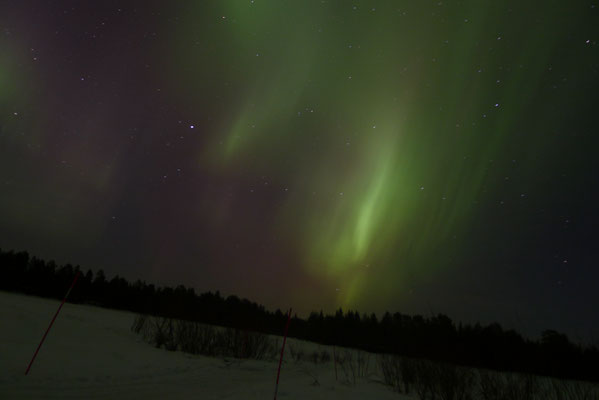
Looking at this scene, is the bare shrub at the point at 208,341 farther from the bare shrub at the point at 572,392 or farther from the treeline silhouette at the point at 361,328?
the bare shrub at the point at 572,392

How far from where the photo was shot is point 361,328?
99000 millimetres

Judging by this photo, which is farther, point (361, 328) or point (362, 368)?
point (361, 328)

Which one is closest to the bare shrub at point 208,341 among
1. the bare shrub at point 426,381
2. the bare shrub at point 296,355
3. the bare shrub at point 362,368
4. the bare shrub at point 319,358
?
the bare shrub at point 296,355

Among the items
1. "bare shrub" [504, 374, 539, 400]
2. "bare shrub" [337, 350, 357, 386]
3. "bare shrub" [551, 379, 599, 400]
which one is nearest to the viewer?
"bare shrub" [551, 379, 599, 400]

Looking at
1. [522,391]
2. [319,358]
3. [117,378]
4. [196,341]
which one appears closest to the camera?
[117,378]

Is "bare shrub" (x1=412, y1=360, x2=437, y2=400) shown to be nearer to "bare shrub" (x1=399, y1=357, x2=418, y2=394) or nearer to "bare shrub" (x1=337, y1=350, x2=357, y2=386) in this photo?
"bare shrub" (x1=399, y1=357, x2=418, y2=394)

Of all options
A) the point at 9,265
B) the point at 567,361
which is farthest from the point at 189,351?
the point at 9,265

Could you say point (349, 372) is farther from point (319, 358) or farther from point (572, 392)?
point (572, 392)

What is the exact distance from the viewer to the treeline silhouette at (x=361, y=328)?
73.6 feet

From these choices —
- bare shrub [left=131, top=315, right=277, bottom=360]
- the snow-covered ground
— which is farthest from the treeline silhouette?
the snow-covered ground

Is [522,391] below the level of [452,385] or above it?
above

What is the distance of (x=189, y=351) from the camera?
53.8ft

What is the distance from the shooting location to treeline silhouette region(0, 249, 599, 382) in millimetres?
22442

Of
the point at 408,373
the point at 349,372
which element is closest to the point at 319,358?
the point at 349,372
